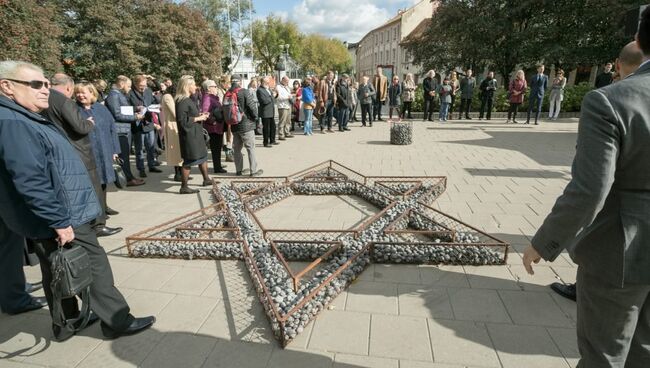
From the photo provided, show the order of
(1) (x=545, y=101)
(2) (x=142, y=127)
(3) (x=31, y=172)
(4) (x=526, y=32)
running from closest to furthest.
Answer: (3) (x=31, y=172) < (2) (x=142, y=127) < (1) (x=545, y=101) < (4) (x=526, y=32)

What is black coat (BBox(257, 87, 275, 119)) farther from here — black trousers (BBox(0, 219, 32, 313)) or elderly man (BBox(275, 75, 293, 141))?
black trousers (BBox(0, 219, 32, 313))

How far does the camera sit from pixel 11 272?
2.95 meters

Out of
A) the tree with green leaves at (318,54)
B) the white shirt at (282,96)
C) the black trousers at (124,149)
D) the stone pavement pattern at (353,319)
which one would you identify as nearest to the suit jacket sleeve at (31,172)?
the stone pavement pattern at (353,319)

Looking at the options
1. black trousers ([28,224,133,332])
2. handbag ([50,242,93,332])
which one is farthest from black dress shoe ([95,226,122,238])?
handbag ([50,242,93,332])

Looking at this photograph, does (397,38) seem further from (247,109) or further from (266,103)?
(247,109)

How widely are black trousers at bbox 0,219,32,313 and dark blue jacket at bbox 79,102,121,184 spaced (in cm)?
178

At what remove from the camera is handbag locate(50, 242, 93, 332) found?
7.36 ft

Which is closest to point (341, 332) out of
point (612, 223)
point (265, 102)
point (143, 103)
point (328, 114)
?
point (612, 223)

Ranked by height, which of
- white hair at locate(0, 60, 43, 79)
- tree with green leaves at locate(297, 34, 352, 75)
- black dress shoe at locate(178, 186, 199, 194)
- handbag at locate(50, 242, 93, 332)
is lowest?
black dress shoe at locate(178, 186, 199, 194)

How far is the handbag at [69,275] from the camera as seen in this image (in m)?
2.24

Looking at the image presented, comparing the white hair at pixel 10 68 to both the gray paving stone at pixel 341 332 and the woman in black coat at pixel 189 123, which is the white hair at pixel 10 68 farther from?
the woman in black coat at pixel 189 123

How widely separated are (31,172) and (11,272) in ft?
4.54

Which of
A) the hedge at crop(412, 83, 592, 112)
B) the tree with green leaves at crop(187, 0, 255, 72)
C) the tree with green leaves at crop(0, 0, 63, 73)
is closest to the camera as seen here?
the tree with green leaves at crop(0, 0, 63, 73)

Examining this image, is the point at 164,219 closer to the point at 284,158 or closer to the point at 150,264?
the point at 150,264
